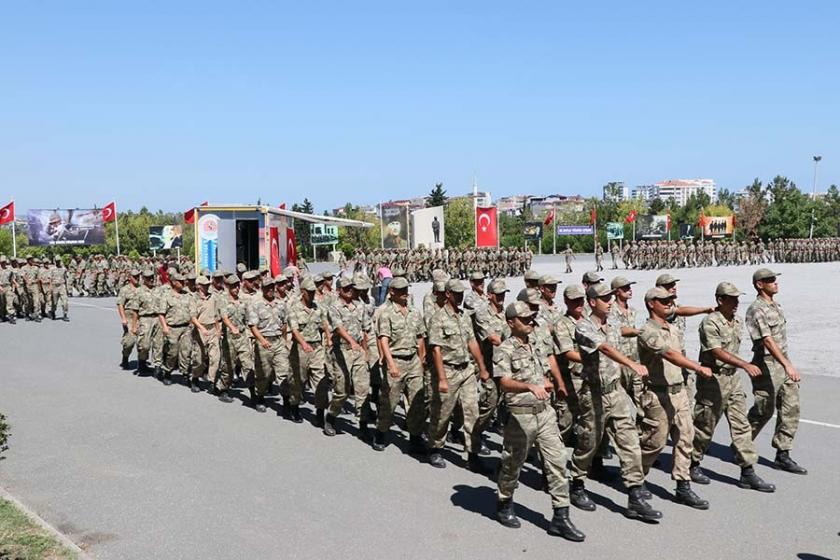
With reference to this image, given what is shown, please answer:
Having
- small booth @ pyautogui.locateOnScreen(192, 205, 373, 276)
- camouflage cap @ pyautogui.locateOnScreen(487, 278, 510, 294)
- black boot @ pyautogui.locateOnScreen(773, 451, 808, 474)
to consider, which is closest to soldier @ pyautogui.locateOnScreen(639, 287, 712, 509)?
black boot @ pyautogui.locateOnScreen(773, 451, 808, 474)

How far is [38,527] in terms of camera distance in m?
5.54

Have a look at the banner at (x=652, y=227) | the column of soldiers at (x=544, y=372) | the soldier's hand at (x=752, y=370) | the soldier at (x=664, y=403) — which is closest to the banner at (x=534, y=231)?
the banner at (x=652, y=227)

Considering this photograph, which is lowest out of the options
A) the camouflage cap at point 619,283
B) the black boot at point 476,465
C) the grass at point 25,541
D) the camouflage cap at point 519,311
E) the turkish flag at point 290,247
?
the black boot at point 476,465

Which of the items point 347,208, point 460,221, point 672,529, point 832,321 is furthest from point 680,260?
point 347,208

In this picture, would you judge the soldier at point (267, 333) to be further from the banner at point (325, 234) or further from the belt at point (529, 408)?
the banner at point (325, 234)

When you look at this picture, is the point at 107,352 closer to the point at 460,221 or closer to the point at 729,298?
the point at 729,298

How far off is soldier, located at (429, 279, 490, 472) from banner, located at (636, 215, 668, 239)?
62.7 meters

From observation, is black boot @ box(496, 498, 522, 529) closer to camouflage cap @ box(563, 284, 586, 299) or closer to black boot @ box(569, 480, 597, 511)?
black boot @ box(569, 480, 597, 511)

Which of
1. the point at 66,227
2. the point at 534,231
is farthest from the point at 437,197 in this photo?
the point at 66,227

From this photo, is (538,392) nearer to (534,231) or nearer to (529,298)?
(529,298)

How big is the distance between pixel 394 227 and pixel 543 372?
33.8 m

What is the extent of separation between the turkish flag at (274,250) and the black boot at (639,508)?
14112 millimetres

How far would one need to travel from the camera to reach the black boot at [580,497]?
619cm

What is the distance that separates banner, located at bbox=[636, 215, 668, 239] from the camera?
69.2m
